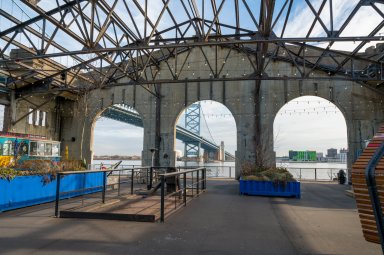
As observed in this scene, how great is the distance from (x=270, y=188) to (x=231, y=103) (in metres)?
10.4

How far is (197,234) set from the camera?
20.2 feet

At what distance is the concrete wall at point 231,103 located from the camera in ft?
66.2

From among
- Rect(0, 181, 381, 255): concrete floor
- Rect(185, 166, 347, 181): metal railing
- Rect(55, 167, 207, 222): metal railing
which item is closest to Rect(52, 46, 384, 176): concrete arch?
Rect(185, 166, 347, 181): metal railing

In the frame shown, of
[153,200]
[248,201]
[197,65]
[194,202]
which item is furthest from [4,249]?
[197,65]

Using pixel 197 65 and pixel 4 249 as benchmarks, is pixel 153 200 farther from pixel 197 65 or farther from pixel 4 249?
pixel 197 65

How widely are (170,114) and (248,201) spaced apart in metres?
12.9

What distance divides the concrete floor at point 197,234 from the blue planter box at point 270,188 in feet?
10.9

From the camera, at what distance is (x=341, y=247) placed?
545cm

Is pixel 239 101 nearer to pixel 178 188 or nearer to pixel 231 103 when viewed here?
pixel 231 103

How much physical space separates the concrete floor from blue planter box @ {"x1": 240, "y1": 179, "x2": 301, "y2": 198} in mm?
3320

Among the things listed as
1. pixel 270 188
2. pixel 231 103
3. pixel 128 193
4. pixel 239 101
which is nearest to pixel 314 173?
pixel 239 101

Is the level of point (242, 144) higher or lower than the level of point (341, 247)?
higher

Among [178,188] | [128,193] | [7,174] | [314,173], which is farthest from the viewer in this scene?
[314,173]

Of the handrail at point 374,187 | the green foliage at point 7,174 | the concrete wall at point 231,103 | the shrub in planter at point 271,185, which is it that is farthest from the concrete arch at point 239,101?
the handrail at point 374,187
